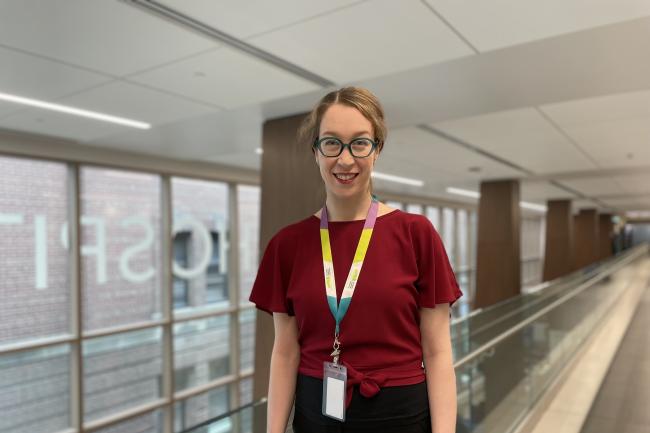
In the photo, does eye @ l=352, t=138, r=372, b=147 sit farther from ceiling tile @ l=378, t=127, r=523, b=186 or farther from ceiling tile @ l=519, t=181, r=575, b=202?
ceiling tile @ l=519, t=181, r=575, b=202

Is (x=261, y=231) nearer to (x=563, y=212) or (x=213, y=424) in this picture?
(x=213, y=424)

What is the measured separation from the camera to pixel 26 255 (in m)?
6.68

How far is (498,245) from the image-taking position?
10.5 m

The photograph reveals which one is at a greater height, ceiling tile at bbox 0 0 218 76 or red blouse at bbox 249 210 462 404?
ceiling tile at bbox 0 0 218 76

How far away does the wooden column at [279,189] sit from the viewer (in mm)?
4938

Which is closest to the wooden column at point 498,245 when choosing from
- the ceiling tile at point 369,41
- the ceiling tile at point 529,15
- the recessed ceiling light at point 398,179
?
the recessed ceiling light at point 398,179

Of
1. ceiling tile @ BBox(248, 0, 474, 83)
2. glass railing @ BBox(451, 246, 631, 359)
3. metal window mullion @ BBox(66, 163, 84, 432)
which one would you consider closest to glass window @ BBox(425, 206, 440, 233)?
glass railing @ BBox(451, 246, 631, 359)

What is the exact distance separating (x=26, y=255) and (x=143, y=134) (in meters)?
2.54

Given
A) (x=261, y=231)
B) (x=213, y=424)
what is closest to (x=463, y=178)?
(x=261, y=231)

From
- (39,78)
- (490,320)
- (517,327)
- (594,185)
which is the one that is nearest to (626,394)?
(517,327)

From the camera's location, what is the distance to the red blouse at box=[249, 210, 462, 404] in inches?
43.8

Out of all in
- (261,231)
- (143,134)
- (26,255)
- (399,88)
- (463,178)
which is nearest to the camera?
(399,88)

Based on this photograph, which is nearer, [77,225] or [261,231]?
[261,231]

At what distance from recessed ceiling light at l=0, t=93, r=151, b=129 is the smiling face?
4.05 m
